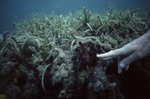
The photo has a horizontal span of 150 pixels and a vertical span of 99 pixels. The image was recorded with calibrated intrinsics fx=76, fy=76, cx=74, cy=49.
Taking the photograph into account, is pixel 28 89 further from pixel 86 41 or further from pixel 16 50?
pixel 86 41

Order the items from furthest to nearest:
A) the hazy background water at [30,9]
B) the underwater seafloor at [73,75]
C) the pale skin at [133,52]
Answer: the hazy background water at [30,9] < the underwater seafloor at [73,75] < the pale skin at [133,52]

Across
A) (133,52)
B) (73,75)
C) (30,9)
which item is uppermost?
(30,9)

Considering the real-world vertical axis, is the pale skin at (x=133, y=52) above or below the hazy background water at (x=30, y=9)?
below

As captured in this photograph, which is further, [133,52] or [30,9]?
[30,9]

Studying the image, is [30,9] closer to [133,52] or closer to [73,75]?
[73,75]

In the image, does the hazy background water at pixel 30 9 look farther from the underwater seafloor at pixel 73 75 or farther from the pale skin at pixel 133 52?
the pale skin at pixel 133 52

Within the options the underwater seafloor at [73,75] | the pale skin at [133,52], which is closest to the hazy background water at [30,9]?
the underwater seafloor at [73,75]

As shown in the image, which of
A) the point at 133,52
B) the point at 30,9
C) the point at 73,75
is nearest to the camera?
the point at 133,52

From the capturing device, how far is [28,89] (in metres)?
2.02

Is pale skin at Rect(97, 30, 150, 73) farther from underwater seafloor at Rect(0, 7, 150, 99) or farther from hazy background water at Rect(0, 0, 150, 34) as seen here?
hazy background water at Rect(0, 0, 150, 34)

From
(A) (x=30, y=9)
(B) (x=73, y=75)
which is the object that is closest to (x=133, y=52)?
(B) (x=73, y=75)

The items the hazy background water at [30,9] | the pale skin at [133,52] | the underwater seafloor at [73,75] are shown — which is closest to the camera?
the pale skin at [133,52]

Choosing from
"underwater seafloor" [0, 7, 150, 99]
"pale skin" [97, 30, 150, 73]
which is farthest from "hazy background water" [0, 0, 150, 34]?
"pale skin" [97, 30, 150, 73]

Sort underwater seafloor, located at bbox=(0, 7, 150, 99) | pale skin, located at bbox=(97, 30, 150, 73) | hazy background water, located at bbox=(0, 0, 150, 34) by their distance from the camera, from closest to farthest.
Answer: pale skin, located at bbox=(97, 30, 150, 73), underwater seafloor, located at bbox=(0, 7, 150, 99), hazy background water, located at bbox=(0, 0, 150, 34)
